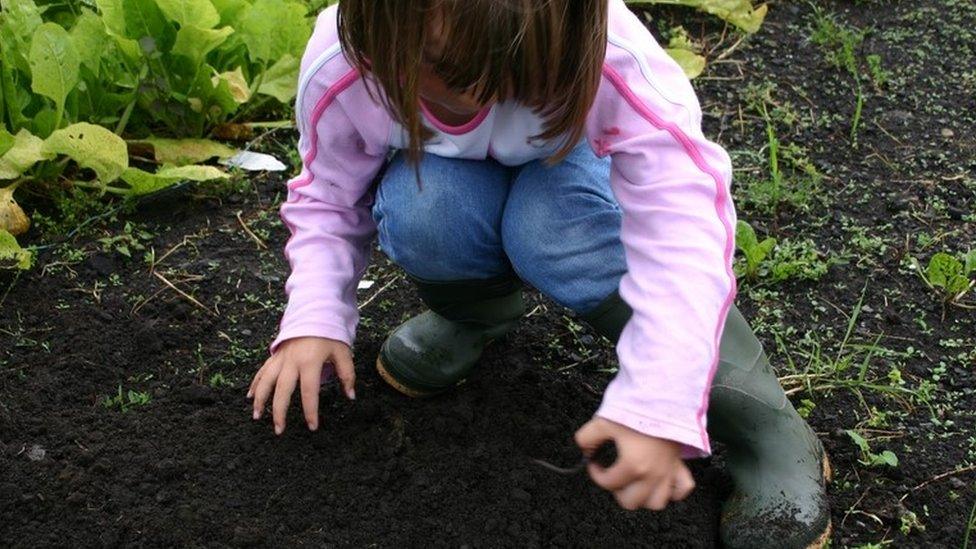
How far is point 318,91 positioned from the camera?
1.72m

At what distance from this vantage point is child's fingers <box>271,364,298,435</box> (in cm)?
173

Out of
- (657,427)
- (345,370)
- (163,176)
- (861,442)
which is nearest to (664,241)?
(657,427)

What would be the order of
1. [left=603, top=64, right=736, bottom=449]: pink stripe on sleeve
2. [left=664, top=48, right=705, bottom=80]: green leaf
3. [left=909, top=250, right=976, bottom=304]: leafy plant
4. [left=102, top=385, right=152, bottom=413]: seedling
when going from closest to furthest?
[left=603, top=64, right=736, bottom=449]: pink stripe on sleeve, [left=102, top=385, right=152, bottom=413]: seedling, [left=909, top=250, right=976, bottom=304]: leafy plant, [left=664, top=48, right=705, bottom=80]: green leaf

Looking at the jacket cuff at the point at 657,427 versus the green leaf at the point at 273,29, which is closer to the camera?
the jacket cuff at the point at 657,427

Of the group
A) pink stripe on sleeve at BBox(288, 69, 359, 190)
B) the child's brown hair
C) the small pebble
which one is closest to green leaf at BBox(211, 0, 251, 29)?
pink stripe on sleeve at BBox(288, 69, 359, 190)

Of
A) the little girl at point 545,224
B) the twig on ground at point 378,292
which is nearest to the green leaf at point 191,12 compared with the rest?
the twig on ground at point 378,292

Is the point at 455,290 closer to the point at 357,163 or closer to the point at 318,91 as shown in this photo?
the point at 357,163

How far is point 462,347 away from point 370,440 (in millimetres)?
221

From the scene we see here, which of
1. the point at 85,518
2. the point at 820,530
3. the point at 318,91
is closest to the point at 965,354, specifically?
the point at 820,530

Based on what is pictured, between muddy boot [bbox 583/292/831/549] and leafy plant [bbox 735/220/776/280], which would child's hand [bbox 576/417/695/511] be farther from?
leafy plant [bbox 735/220/776/280]

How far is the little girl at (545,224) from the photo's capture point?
1449 mm

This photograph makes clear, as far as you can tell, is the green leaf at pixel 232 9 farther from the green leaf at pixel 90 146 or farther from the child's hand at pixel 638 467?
the child's hand at pixel 638 467

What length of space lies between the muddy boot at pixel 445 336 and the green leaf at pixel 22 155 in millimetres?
869

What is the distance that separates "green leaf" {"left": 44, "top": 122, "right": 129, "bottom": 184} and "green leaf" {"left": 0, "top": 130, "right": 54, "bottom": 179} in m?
0.02
